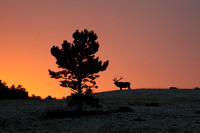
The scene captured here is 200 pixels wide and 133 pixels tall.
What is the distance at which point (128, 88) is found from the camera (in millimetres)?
76875

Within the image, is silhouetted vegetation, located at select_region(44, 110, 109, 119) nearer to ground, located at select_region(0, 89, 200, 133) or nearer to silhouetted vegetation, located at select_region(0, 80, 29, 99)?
ground, located at select_region(0, 89, 200, 133)

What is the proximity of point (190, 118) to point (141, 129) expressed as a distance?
9.42 meters

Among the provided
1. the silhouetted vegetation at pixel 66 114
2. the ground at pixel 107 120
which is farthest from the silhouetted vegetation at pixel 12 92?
the silhouetted vegetation at pixel 66 114

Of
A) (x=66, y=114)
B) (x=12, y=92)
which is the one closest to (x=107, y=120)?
(x=66, y=114)

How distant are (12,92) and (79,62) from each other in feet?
107

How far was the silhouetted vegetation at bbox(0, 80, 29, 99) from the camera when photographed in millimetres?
68250

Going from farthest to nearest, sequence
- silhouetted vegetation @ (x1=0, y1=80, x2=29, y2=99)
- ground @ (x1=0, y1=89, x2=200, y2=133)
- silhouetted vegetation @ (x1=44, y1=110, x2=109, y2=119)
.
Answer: silhouetted vegetation @ (x1=0, y1=80, x2=29, y2=99), silhouetted vegetation @ (x1=44, y1=110, x2=109, y2=119), ground @ (x1=0, y1=89, x2=200, y2=133)

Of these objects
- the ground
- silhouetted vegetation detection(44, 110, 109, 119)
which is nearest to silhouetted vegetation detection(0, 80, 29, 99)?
the ground

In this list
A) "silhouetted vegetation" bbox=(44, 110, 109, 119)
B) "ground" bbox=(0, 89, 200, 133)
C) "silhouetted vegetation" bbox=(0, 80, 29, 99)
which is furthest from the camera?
"silhouetted vegetation" bbox=(0, 80, 29, 99)

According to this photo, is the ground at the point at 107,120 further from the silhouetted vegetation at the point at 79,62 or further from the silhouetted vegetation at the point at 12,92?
the silhouetted vegetation at the point at 12,92

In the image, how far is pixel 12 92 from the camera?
69.7 metres

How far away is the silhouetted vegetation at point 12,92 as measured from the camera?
224 ft

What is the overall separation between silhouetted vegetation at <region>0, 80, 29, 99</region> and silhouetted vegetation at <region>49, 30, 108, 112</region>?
30.4 meters

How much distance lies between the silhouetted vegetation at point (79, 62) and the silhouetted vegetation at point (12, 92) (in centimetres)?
3043
